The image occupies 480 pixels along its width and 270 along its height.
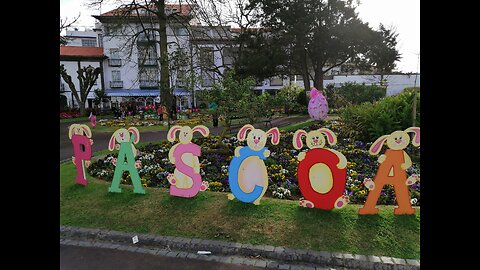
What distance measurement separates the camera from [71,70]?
1620 inches

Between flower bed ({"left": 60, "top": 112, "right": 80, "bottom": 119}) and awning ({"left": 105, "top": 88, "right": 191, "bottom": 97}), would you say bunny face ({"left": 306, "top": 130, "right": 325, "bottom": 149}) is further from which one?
awning ({"left": 105, "top": 88, "right": 191, "bottom": 97})

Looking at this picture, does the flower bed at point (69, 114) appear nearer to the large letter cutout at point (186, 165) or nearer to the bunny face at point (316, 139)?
the large letter cutout at point (186, 165)

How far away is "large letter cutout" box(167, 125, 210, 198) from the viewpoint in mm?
5691

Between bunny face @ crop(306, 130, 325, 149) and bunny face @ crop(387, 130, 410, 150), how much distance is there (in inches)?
38.4

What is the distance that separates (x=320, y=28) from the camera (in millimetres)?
22922

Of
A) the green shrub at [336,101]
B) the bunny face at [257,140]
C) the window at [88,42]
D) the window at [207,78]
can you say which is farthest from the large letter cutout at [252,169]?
the window at [88,42]

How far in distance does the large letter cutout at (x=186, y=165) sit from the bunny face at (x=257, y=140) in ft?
3.33

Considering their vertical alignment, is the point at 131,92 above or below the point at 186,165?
above

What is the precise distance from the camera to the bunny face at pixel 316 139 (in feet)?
16.4

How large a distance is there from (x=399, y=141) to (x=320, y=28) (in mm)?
20092

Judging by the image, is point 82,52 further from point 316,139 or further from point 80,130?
point 316,139

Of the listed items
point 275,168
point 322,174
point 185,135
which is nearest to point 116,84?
point 275,168
